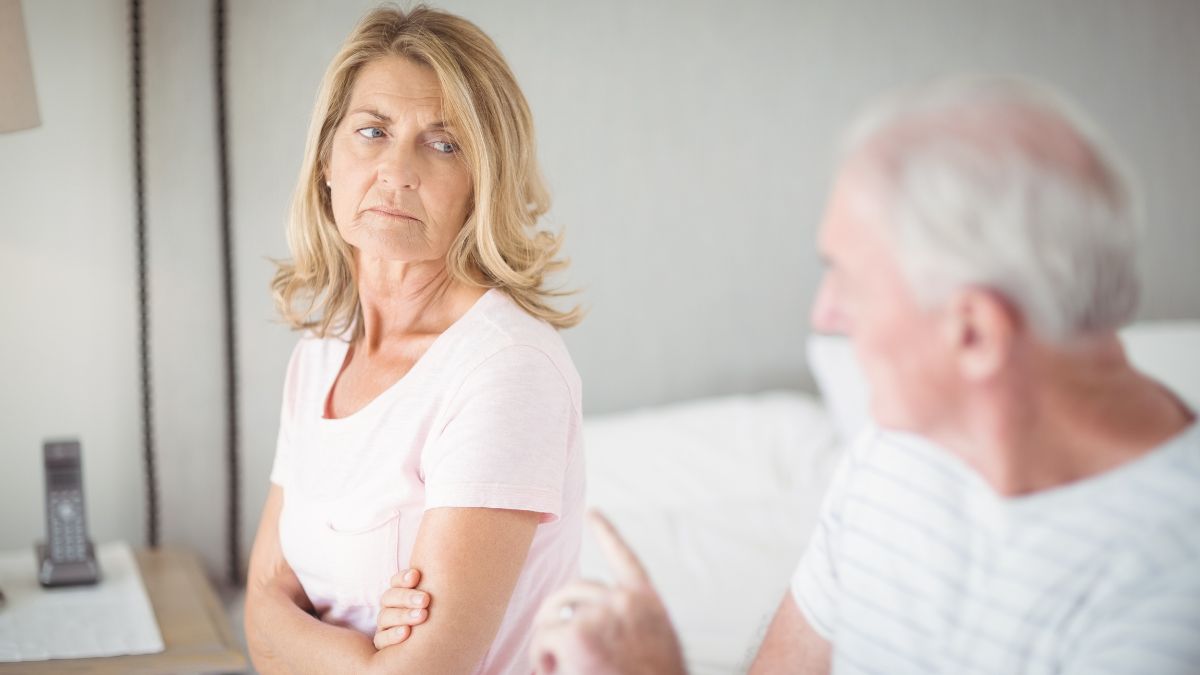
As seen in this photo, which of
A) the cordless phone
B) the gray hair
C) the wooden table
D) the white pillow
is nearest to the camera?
the gray hair

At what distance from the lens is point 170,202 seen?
1.44 m

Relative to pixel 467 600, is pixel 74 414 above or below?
below

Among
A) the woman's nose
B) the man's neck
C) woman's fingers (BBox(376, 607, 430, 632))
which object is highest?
the woman's nose

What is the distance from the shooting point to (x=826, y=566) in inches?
29.9

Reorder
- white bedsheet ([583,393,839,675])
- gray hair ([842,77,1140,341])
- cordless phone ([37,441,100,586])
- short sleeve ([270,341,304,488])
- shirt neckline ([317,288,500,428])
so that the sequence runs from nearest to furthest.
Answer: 1. gray hair ([842,77,1140,341])
2. shirt neckline ([317,288,500,428])
3. short sleeve ([270,341,304,488])
4. cordless phone ([37,441,100,586])
5. white bedsheet ([583,393,839,675])

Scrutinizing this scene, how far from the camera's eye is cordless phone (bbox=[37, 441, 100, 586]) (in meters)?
1.39

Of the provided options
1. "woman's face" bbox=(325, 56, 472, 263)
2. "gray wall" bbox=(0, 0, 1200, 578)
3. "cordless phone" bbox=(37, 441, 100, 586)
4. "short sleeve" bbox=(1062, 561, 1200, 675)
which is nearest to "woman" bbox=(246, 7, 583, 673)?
"woman's face" bbox=(325, 56, 472, 263)

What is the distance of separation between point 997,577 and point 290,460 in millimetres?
605

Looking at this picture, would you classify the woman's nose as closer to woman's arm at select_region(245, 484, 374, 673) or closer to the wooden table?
woman's arm at select_region(245, 484, 374, 673)

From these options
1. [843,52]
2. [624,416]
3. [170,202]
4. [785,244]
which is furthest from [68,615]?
[843,52]

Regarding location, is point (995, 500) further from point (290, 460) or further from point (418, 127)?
point (290, 460)

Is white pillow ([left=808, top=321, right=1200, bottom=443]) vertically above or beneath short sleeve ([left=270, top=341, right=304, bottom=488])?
beneath

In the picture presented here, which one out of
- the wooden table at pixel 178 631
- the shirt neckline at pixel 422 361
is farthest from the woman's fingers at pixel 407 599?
the wooden table at pixel 178 631

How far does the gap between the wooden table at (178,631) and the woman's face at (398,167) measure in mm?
630
